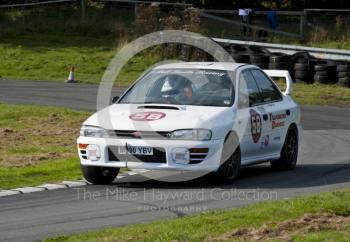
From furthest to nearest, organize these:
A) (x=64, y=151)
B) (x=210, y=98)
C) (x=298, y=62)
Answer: (x=298, y=62)
(x=64, y=151)
(x=210, y=98)

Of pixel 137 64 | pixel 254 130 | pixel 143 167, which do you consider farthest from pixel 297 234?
pixel 137 64

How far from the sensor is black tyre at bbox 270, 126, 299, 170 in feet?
46.8

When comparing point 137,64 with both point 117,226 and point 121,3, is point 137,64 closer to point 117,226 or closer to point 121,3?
point 121,3

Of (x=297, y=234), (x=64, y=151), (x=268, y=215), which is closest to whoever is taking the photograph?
(x=297, y=234)

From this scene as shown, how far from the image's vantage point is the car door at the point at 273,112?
13.7m

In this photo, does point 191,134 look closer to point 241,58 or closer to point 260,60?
point 260,60

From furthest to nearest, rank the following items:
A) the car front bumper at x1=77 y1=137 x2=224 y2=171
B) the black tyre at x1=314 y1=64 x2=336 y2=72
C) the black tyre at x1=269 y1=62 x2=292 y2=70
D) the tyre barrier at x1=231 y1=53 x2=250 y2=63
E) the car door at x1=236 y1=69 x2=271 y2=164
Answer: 1. the tyre barrier at x1=231 y1=53 x2=250 y2=63
2. the black tyre at x1=269 y1=62 x2=292 y2=70
3. the black tyre at x1=314 y1=64 x2=336 y2=72
4. the car door at x1=236 y1=69 x2=271 y2=164
5. the car front bumper at x1=77 y1=137 x2=224 y2=171

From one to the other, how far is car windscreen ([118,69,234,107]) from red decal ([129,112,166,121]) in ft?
1.94

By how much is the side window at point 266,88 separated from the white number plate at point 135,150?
2.54 metres

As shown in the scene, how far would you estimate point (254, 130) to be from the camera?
43.3 ft

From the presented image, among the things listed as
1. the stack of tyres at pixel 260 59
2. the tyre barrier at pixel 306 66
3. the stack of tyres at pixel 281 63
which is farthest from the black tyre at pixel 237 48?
the stack of tyres at pixel 281 63

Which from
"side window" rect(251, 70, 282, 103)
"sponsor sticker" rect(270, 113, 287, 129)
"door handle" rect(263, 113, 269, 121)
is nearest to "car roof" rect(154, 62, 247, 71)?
"side window" rect(251, 70, 282, 103)

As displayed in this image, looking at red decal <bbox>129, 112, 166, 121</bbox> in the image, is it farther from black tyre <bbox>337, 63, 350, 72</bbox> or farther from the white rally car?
black tyre <bbox>337, 63, 350, 72</bbox>

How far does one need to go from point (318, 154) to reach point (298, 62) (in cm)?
1334
